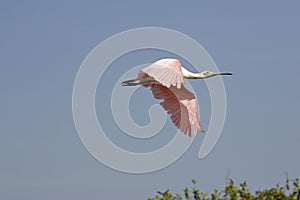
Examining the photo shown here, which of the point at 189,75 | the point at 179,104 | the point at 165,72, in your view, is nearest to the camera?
the point at 165,72

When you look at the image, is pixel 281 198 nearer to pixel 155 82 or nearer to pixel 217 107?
pixel 217 107

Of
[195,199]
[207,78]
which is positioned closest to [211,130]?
[207,78]

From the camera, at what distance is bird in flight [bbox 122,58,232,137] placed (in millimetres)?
17750

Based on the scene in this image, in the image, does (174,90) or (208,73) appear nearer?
(174,90)

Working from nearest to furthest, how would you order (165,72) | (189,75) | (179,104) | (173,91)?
(165,72)
(179,104)
(173,91)
(189,75)

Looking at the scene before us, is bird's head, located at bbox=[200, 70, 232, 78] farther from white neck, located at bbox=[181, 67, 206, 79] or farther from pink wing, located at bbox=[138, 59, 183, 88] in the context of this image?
pink wing, located at bbox=[138, 59, 183, 88]

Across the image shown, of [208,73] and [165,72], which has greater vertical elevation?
[208,73]

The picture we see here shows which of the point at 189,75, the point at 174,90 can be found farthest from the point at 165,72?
the point at 189,75

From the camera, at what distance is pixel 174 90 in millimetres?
19281

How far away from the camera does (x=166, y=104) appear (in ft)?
63.3

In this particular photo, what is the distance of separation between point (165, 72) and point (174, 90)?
1.69 m

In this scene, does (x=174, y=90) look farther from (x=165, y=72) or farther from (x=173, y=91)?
(x=165, y=72)

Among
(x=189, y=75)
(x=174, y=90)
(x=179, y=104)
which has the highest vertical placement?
(x=189, y=75)

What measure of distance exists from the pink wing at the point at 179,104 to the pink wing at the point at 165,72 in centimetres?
73
